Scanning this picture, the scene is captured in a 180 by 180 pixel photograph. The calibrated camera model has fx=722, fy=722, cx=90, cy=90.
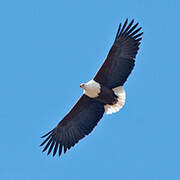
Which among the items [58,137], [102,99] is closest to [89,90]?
[102,99]

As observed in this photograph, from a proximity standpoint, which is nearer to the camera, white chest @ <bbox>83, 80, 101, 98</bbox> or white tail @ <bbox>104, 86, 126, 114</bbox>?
white chest @ <bbox>83, 80, 101, 98</bbox>

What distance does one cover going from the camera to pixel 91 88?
17.9 meters

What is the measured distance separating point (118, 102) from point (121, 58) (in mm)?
1150

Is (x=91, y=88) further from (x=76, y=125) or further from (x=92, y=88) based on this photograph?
(x=76, y=125)

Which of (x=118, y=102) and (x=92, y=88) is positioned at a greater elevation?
(x=92, y=88)

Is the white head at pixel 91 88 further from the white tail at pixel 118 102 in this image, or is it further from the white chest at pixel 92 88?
the white tail at pixel 118 102

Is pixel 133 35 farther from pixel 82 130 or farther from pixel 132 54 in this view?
pixel 82 130

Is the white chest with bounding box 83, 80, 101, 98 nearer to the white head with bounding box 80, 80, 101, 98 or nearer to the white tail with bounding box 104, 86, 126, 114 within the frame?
the white head with bounding box 80, 80, 101, 98

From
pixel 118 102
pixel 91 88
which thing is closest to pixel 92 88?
pixel 91 88

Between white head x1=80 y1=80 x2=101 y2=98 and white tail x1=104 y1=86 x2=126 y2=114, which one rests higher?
white head x1=80 y1=80 x2=101 y2=98

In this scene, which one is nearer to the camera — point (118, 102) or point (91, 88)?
point (91, 88)

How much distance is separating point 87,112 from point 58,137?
3.28ft

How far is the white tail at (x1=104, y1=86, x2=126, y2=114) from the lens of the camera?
18.1 metres

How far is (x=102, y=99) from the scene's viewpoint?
717 inches
